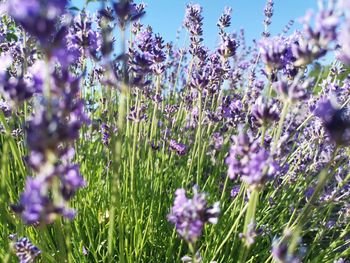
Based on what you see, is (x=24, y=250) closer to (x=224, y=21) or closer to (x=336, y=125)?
(x=336, y=125)

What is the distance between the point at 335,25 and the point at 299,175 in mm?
2306

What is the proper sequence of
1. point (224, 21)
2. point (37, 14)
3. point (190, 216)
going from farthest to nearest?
point (224, 21) < point (190, 216) < point (37, 14)

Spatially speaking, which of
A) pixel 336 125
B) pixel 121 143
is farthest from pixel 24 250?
pixel 336 125

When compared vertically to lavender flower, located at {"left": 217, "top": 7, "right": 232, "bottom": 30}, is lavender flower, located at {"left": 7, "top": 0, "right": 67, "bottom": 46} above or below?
below

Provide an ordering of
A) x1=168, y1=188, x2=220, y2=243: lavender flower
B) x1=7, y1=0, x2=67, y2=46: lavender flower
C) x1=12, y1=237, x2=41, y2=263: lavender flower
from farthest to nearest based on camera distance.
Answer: x1=12, y1=237, x2=41, y2=263: lavender flower
x1=168, y1=188, x2=220, y2=243: lavender flower
x1=7, y1=0, x2=67, y2=46: lavender flower

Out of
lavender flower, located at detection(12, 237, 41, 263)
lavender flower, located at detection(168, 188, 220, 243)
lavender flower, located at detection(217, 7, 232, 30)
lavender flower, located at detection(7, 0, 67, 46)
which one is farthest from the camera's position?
lavender flower, located at detection(217, 7, 232, 30)

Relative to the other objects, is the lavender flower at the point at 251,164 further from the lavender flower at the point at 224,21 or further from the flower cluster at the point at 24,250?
the lavender flower at the point at 224,21

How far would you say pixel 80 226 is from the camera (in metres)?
2.59

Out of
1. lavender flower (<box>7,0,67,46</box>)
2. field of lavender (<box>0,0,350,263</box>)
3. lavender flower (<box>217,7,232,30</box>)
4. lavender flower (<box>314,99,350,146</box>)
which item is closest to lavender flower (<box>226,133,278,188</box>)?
field of lavender (<box>0,0,350,263</box>)

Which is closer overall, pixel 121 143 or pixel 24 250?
pixel 24 250

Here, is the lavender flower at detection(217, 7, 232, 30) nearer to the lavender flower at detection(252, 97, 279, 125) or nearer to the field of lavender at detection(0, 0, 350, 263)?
Result: the field of lavender at detection(0, 0, 350, 263)

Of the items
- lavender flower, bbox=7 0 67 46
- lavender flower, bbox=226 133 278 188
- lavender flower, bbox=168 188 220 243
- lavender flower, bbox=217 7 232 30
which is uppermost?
lavender flower, bbox=217 7 232 30

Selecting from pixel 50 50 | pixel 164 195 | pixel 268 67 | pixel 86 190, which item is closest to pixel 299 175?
pixel 164 195

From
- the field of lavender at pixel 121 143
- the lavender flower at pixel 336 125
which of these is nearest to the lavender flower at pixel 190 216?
the field of lavender at pixel 121 143
